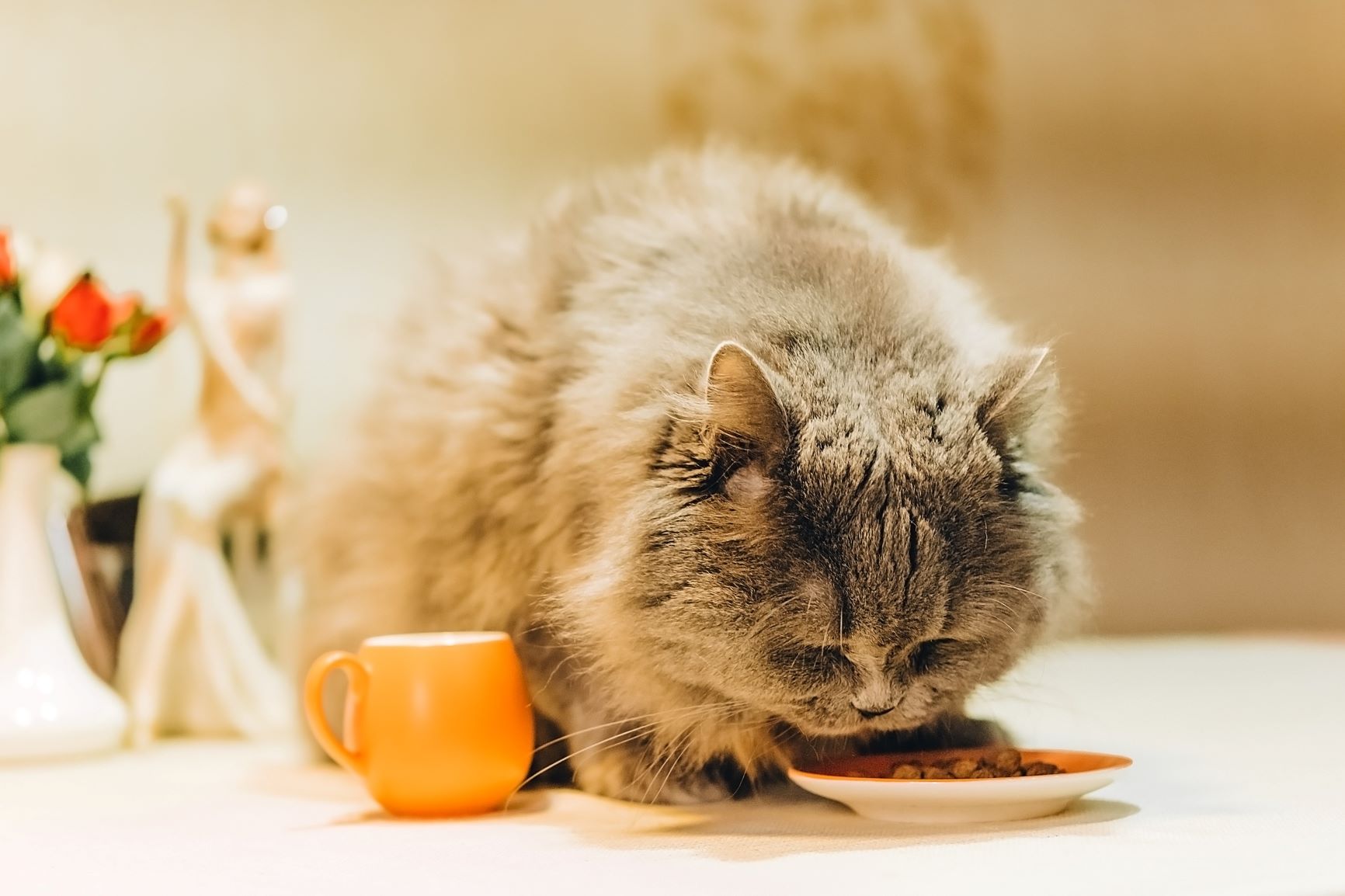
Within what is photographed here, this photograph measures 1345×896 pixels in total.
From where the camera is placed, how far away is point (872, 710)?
1.12 meters

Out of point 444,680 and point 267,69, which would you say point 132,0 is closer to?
point 267,69

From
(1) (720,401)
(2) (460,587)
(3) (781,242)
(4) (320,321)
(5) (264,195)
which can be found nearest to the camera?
(1) (720,401)

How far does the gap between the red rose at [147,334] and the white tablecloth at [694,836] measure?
56 cm

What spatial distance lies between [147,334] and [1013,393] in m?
1.22

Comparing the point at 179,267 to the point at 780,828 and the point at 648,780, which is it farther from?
the point at 780,828

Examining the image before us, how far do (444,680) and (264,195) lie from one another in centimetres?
105

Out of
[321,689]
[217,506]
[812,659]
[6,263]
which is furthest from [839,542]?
[6,263]

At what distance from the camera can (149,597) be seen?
1.80 meters

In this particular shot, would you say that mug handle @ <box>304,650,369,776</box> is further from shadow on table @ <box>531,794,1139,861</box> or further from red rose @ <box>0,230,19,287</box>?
red rose @ <box>0,230,19,287</box>

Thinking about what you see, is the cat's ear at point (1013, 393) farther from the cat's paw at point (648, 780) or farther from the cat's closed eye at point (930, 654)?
the cat's paw at point (648, 780)

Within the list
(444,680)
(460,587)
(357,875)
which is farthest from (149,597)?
(357,875)

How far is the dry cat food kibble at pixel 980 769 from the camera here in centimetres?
114

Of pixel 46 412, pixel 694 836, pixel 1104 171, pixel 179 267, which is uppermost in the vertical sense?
pixel 1104 171

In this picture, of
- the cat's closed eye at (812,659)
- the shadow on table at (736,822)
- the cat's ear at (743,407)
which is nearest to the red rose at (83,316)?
the shadow on table at (736,822)
